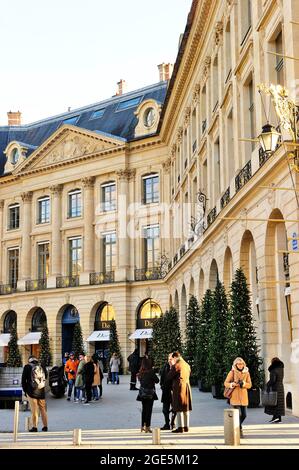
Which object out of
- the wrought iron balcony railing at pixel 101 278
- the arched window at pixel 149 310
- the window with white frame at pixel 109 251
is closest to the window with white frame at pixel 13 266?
the wrought iron balcony railing at pixel 101 278

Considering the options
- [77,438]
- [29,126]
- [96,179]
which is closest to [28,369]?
[77,438]

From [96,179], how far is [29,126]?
1465cm

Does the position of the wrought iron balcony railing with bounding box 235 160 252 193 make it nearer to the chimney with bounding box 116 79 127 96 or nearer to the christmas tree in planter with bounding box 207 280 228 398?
the christmas tree in planter with bounding box 207 280 228 398

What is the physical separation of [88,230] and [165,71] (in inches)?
575

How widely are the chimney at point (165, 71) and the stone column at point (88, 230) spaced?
10763 millimetres

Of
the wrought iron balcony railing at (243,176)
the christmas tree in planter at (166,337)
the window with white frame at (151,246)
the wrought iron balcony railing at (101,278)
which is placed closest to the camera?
the wrought iron balcony railing at (243,176)

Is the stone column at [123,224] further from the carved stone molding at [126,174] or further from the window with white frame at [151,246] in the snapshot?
the window with white frame at [151,246]

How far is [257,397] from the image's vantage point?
18391 millimetres

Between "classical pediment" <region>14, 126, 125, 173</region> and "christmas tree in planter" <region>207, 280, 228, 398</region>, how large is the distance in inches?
1096

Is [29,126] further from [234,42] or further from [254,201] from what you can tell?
[254,201]

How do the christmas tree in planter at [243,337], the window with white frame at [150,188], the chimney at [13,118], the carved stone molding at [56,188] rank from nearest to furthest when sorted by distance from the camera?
the christmas tree in planter at [243,337] < the window with white frame at [150,188] < the carved stone molding at [56,188] < the chimney at [13,118]

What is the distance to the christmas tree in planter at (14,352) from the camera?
50750 millimetres

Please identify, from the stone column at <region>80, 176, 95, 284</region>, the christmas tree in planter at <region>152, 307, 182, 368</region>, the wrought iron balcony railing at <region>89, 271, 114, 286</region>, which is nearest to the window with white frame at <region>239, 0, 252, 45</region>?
the christmas tree in planter at <region>152, 307, 182, 368</region>
